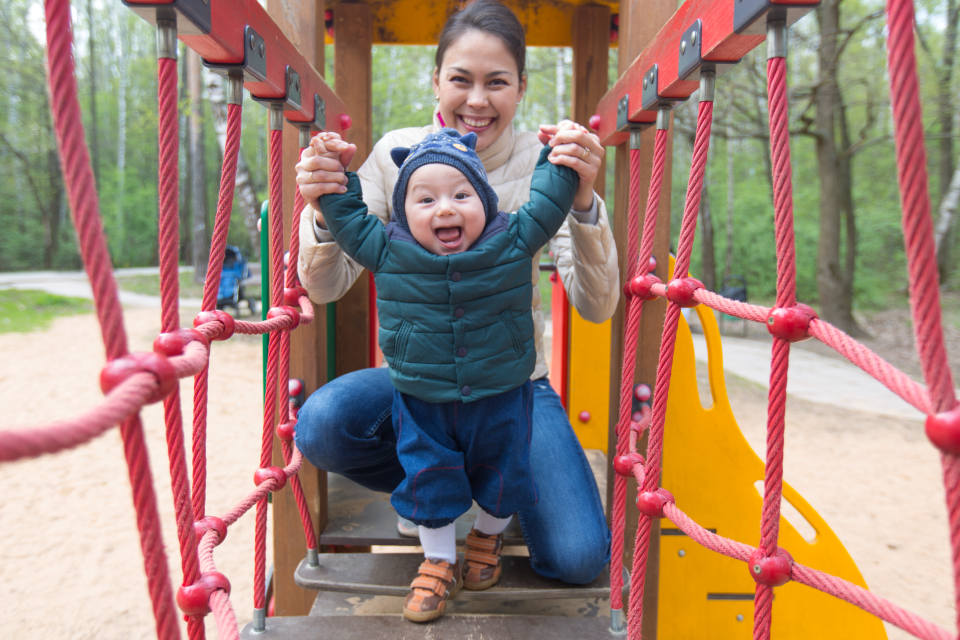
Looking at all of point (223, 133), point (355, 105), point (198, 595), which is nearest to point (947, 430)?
point (198, 595)

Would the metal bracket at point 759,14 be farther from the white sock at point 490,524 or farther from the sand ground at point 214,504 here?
the sand ground at point 214,504

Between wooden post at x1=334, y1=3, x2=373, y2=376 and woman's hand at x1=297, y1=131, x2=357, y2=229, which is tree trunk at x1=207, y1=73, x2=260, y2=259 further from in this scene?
woman's hand at x1=297, y1=131, x2=357, y2=229

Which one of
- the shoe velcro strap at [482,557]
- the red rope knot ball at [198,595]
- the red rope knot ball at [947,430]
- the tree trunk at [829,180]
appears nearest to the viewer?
the red rope knot ball at [947,430]

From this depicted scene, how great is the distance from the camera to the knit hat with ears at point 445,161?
1211 mm

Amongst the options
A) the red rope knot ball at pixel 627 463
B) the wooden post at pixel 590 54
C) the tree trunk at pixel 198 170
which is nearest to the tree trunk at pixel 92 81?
the tree trunk at pixel 198 170

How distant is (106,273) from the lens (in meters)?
0.58

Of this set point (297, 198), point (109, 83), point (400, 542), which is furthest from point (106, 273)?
point (109, 83)

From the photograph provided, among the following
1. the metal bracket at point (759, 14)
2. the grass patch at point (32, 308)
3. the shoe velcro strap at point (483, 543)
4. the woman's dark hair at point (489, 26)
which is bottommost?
the grass patch at point (32, 308)

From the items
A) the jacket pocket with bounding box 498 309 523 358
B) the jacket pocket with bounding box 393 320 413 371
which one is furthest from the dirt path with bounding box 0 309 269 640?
the jacket pocket with bounding box 498 309 523 358

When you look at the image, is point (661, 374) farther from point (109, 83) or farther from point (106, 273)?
point (109, 83)

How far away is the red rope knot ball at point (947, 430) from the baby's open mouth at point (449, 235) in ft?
2.79

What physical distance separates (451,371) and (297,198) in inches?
21.4

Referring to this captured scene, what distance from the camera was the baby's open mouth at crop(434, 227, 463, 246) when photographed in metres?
1.23

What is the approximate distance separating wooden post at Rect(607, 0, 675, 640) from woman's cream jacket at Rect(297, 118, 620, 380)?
0.13m
